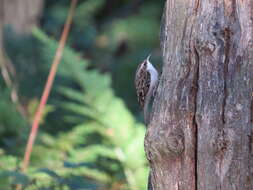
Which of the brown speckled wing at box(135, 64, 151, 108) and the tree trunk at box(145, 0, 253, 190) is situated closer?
the tree trunk at box(145, 0, 253, 190)

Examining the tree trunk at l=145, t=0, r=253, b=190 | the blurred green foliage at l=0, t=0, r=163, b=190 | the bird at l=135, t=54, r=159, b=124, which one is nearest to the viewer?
the tree trunk at l=145, t=0, r=253, b=190

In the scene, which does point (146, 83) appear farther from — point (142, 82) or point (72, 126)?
point (72, 126)

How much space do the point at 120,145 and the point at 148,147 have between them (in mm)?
3163

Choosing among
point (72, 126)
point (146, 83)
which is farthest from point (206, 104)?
point (72, 126)

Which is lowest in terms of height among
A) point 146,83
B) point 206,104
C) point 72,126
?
point 206,104

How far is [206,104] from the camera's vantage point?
3.61 metres

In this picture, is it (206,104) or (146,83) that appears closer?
(206,104)

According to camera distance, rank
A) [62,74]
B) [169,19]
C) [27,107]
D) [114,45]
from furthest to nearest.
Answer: [114,45] < [27,107] < [62,74] < [169,19]

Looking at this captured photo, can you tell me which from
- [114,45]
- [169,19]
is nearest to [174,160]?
[169,19]

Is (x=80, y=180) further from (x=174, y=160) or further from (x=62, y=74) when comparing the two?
(x=62, y=74)

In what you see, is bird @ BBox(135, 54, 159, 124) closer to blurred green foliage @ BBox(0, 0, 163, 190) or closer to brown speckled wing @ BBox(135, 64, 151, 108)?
brown speckled wing @ BBox(135, 64, 151, 108)

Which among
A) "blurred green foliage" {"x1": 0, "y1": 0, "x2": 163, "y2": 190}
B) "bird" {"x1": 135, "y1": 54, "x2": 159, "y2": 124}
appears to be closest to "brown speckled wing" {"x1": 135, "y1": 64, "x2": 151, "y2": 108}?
"bird" {"x1": 135, "y1": 54, "x2": 159, "y2": 124}

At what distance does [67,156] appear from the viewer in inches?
282

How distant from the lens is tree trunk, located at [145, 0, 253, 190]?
3545 millimetres
